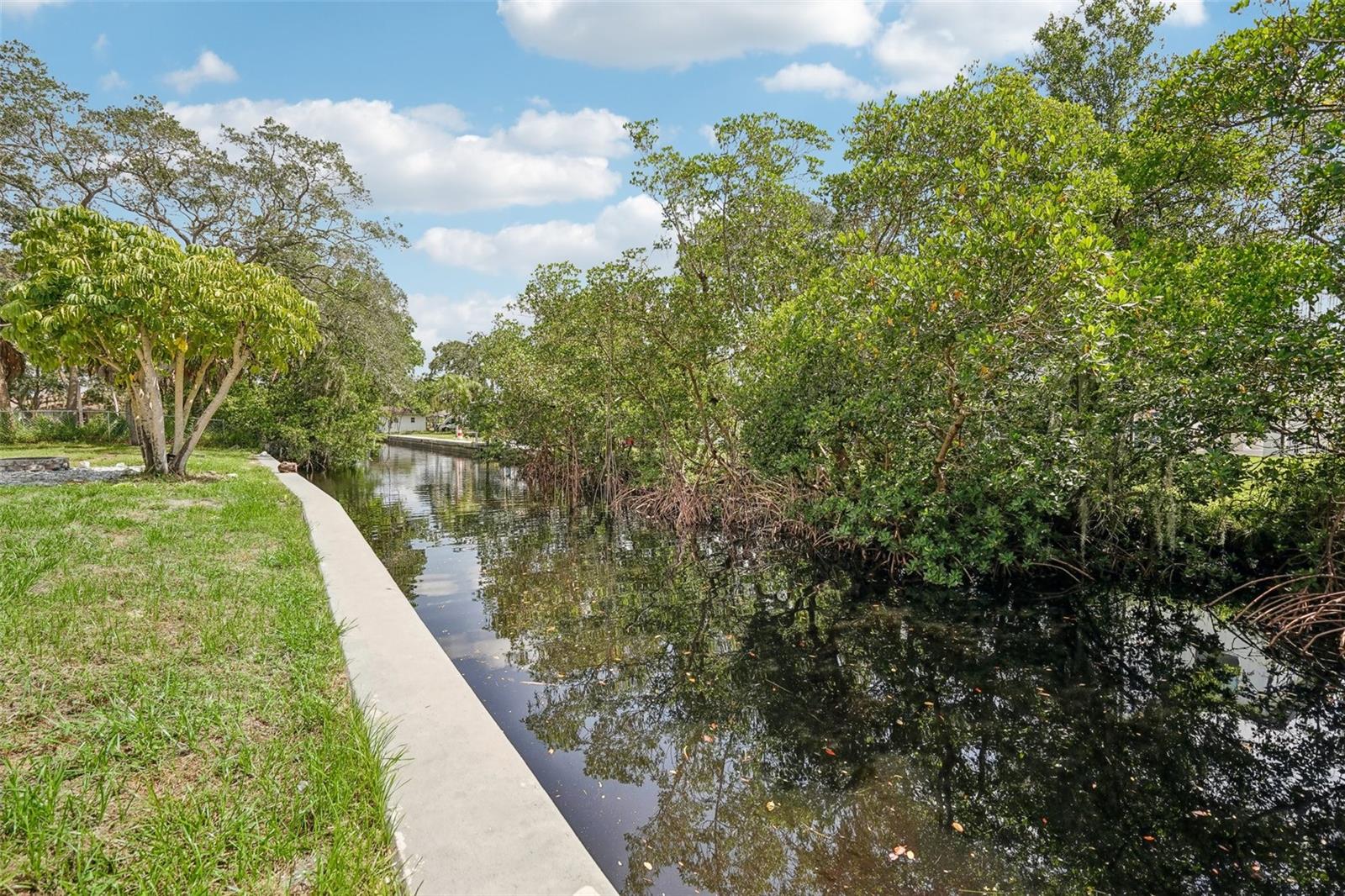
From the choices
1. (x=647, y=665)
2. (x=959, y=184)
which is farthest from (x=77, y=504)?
(x=959, y=184)

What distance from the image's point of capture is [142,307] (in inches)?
440

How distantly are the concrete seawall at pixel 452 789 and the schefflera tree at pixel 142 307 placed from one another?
31.6 feet

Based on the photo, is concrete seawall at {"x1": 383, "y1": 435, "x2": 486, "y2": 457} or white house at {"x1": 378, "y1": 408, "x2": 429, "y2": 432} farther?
white house at {"x1": 378, "y1": 408, "x2": 429, "y2": 432}

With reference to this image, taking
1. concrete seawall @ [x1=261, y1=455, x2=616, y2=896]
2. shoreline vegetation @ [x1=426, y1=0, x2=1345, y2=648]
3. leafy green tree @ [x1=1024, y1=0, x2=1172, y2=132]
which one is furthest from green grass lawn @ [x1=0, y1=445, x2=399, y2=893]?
leafy green tree @ [x1=1024, y1=0, x2=1172, y2=132]

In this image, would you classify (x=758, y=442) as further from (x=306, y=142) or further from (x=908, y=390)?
(x=306, y=142)

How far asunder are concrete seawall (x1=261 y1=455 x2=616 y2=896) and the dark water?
878mm

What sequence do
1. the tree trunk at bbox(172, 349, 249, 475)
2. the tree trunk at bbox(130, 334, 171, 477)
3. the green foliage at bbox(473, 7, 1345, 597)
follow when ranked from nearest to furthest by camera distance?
1. the green foliage at bbox(473, 7, 1345, 597)
2. the tree trunk at bbox(130, 334, 171, 477)
3. the tree trunk at bbox(172, 349, 249, 475)

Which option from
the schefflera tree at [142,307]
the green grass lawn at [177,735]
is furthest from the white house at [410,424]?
the green grass lawn at [177,735]

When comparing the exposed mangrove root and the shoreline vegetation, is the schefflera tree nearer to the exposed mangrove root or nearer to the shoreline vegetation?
the shoreline vegetation

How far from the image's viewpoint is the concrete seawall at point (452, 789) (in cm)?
235

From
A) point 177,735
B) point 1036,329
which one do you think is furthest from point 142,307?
point 1036,329

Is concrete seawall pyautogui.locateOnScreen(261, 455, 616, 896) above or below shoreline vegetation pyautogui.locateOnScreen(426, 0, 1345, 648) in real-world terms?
below

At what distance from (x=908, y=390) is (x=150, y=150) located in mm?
22260

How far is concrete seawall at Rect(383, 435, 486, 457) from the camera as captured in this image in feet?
109
